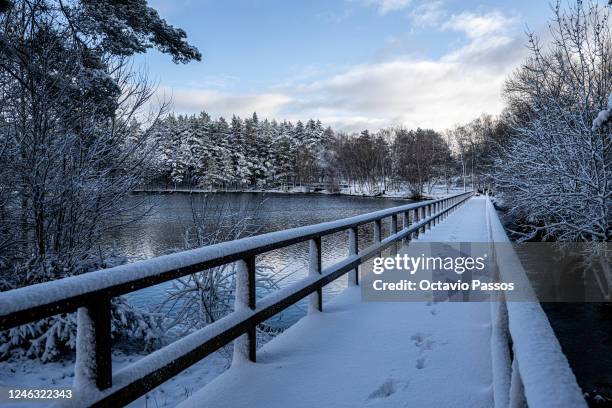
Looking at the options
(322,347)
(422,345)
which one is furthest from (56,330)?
(422,345)

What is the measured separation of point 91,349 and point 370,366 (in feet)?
8.44

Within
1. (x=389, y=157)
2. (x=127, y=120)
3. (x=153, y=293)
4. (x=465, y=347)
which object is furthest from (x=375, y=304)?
(x=389, y=157)

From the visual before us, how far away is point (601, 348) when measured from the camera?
1064 cm

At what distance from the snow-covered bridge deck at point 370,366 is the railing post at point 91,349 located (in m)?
1.21

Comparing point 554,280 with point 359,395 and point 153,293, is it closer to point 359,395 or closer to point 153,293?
point 153,293

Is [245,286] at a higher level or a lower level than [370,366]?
higher

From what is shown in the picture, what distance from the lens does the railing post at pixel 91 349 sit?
2.20m

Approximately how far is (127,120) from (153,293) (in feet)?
19.2

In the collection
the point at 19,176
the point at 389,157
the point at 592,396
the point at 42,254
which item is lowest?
the point at 592,396

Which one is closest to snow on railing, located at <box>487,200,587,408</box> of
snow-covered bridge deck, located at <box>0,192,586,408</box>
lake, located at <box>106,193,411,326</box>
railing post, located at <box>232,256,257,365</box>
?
snow-covered bridge deck, located at <box>0,192,586,408</box>

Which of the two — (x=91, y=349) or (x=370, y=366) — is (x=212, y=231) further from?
(x=91, y=349)

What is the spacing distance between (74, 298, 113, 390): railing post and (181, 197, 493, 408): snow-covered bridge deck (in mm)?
1211

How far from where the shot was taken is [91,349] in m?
2.22

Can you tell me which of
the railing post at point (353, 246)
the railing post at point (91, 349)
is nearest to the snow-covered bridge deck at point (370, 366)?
the railing post at point (91, 349)
